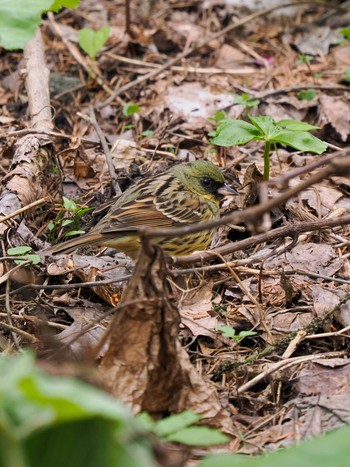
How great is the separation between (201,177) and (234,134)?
1.80 feet

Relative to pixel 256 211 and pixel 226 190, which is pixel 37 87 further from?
pixel 256 211

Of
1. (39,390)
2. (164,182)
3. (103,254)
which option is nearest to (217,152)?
(164,182)

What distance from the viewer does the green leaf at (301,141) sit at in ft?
16.2

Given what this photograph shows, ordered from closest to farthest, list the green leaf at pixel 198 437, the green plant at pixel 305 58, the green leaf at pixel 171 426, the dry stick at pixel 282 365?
the green leaf at pixel 198 437, the green leaf at pixel 171 426, the dry stick at pixel 282 365, the green plant at pixel 305 58

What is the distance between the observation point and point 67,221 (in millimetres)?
5242

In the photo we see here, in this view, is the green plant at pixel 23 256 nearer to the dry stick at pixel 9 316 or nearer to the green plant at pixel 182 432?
the dry stick at pixel 9 316

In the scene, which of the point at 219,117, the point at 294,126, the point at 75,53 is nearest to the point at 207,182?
the point at 294,126

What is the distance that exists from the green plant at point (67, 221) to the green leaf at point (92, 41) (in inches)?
89.6

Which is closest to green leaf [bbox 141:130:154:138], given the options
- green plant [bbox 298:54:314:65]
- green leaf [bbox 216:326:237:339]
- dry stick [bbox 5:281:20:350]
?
green plant [bbox 298:54:314:65]

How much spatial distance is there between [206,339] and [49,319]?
2.93 ft

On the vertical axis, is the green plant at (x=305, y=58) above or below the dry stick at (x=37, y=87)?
below

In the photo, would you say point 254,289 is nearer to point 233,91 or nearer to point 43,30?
point 233,91

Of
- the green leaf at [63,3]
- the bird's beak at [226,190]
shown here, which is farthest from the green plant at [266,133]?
the green leaf at [63,3]

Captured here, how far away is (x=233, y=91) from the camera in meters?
7.25
